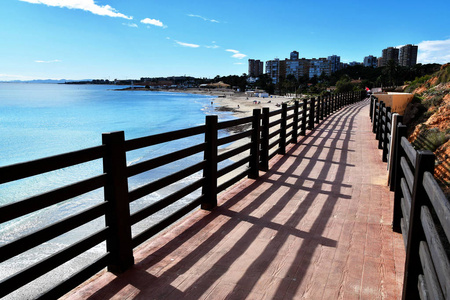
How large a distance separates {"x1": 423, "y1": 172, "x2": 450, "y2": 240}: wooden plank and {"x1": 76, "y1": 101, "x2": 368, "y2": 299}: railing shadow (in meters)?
1.51

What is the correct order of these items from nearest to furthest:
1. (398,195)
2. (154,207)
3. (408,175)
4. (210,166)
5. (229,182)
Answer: (408,175) < (154,207) < (398,195) < (210,166) < (229,182)

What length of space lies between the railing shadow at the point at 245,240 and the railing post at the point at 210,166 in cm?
17

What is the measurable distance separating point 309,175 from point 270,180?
961 millimetres

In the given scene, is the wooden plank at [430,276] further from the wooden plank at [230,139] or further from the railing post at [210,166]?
the wooden plank at [230,139]

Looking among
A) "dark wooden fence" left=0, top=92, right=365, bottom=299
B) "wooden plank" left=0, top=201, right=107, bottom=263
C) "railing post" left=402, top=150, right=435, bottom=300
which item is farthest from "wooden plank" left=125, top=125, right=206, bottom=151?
"railing post" left=402, top=150, right=435, bottom=300

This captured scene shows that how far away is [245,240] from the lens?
Answer: 3.92 meters

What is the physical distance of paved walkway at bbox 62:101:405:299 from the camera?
2973 mm

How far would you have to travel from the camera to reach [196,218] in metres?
4.57

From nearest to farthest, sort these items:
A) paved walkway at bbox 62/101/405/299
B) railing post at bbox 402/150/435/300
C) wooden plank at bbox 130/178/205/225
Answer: railing post at bbox 402/150/435/300 → paved walkway at bbox 62/101/405/299 → wooden plank at bbox 130/178/205/225

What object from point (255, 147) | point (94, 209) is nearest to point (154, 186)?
point (94, 209)

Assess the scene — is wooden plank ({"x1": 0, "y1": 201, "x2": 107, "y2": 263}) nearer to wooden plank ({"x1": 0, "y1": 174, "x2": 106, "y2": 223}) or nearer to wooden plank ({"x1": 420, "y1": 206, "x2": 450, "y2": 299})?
wooden plank ({"x1": 0, "y1": 174, "x2": 106, "y2": 223})

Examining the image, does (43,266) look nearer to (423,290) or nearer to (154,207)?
(154,207)

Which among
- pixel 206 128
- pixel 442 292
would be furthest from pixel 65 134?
pixel 442 292

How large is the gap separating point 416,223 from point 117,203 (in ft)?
7.96
